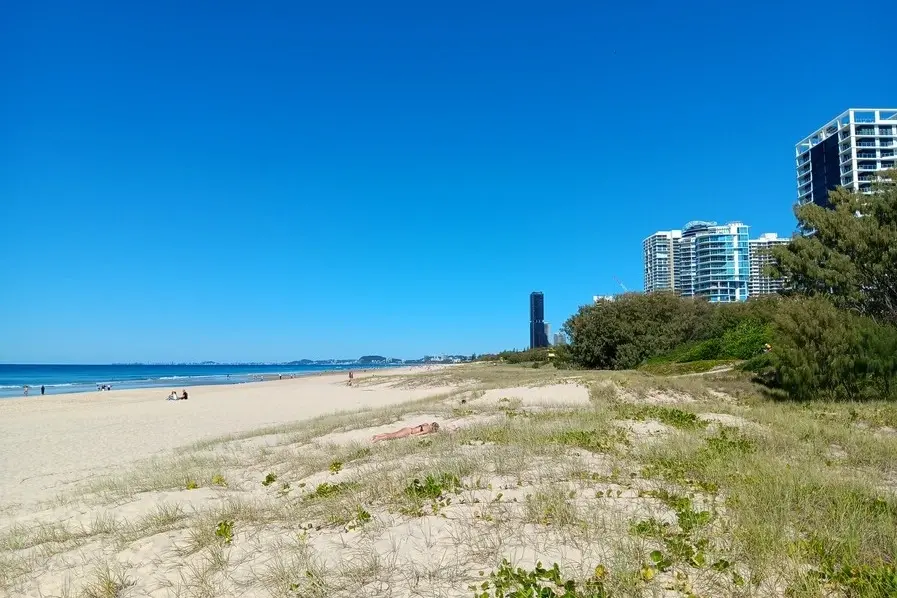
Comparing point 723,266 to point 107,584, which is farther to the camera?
point 723,266

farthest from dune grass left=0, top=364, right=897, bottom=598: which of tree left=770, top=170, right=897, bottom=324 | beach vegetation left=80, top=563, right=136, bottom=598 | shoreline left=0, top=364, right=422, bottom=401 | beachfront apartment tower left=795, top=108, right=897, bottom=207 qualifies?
beachfront apartment tower left=795, top=108, right=897, bottom=207

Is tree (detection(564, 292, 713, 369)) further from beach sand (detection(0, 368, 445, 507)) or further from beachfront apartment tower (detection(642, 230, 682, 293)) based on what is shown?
beachfront apartment tower (detection(642, 230, 682, 293))

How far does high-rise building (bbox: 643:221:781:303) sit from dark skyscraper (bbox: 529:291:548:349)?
126ft

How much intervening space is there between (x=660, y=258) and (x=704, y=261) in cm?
1150

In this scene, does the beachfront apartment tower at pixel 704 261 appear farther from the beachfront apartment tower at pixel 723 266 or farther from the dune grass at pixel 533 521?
the dune grass at pixel 533 521

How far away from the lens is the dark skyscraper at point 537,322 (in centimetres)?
15643

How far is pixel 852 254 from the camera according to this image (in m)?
18.4

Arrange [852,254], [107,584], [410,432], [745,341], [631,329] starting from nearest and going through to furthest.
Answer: [107,584] < [410,432] < [852,254] < [745,341] < [631,329]

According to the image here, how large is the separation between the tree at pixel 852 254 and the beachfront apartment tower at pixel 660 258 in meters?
108

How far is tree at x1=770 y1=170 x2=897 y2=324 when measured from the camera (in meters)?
17.5

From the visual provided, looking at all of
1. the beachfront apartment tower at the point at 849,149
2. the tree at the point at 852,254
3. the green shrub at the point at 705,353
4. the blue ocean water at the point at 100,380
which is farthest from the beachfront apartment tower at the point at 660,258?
the tree at the point at 852,254

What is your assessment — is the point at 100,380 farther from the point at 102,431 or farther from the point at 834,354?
the point at 834,354

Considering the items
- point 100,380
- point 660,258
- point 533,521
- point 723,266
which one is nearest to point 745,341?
point 533,521

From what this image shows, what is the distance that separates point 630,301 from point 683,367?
16209 mm
